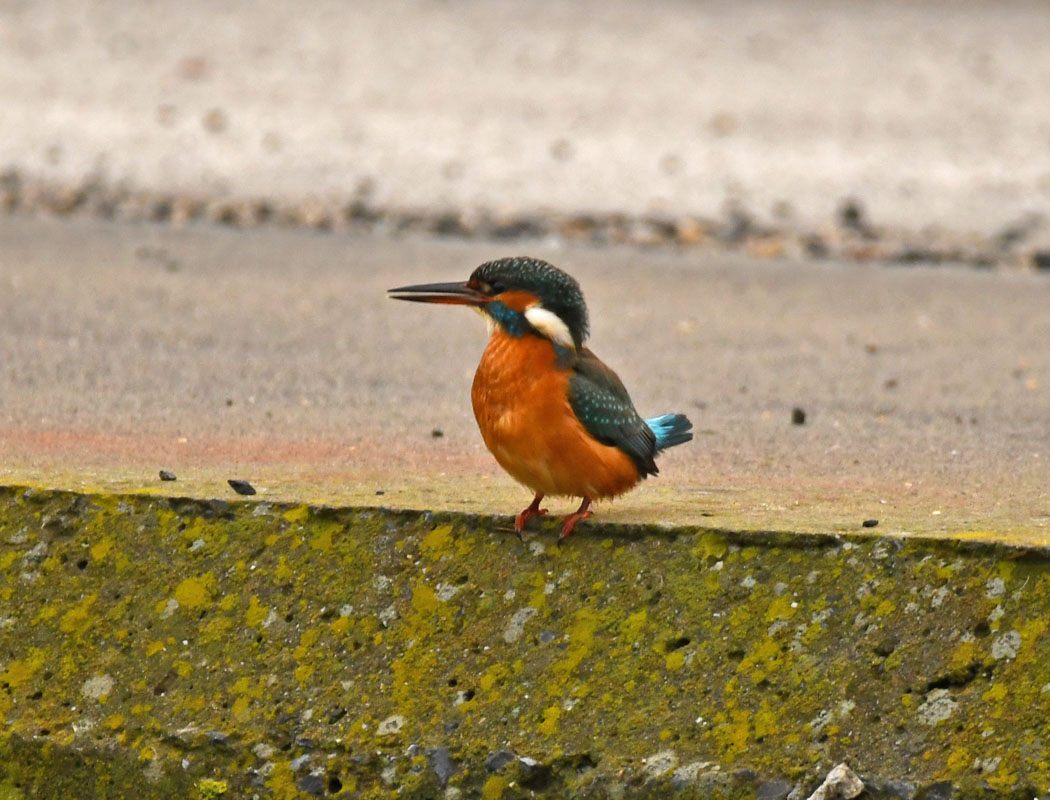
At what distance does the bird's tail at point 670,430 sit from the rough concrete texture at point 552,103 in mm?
7292

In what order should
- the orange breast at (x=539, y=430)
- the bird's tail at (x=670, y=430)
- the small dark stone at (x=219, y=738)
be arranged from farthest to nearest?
the bird's tail at (x=670, y=430) < the orange breast at (x=539, y=430) < the small dark stone at (x=219, y=738)

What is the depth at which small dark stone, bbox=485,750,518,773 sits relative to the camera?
4.08 m

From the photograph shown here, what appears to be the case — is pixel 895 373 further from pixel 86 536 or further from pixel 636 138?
pixel 636 138

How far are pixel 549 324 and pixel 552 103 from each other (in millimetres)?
10336

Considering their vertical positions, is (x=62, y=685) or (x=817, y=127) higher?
(x=817, y=127)

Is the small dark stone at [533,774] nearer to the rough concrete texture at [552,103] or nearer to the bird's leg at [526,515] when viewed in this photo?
the bird's leg at [526,515]

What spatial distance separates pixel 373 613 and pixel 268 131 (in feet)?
33.3

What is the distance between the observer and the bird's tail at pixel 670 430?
16.4ft

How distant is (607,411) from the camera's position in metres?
4.66

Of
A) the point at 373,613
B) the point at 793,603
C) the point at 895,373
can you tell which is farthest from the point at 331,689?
the point at 895,373

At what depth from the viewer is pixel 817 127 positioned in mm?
14383

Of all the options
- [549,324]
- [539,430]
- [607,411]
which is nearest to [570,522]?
[539,430]

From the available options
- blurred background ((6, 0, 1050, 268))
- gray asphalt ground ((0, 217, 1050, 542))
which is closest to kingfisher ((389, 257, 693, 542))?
gray asphalt ground ((0, 217, 1050, 542))

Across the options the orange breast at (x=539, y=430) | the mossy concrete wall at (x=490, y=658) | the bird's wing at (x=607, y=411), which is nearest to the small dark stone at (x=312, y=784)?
the mossy concrete wall at (x=490, y=658)
